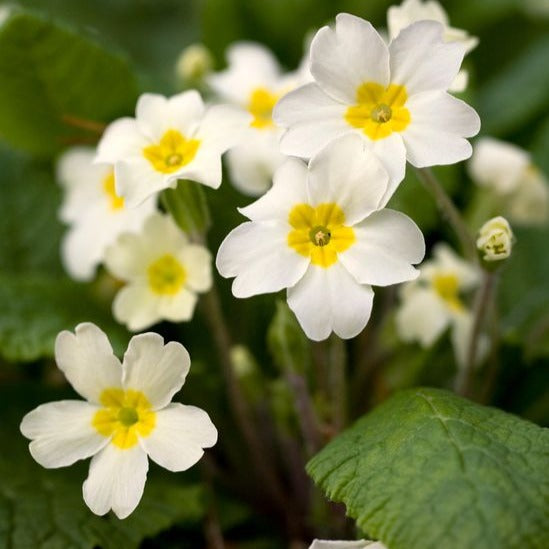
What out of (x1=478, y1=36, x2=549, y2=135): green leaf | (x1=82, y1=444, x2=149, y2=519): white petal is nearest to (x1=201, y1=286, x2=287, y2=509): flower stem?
(x1=82, y1=444, x2=149, y2=519): white petal

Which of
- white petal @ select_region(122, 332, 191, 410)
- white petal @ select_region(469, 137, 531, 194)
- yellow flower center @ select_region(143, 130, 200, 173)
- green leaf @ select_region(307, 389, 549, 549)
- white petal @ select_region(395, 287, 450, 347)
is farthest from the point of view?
white petal @ select_region(469, 137, 531, 194)

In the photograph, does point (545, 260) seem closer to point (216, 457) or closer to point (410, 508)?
point (216, 457)

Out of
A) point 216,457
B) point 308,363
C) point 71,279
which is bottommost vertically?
point 216,457

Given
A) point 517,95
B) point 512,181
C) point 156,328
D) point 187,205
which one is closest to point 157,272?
point 187,205

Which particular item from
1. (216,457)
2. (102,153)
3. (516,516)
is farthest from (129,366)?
(216,457)

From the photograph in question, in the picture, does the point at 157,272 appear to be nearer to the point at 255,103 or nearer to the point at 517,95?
the point at 255,103

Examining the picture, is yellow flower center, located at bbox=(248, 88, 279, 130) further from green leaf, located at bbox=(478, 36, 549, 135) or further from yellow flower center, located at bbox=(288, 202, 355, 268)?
green leaf, located at bbox=(478, 36, 549, 135)

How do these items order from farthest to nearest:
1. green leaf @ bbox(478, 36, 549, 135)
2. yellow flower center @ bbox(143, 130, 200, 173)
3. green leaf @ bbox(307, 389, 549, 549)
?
green leaf @ bbox(478, 36, 549, 135)
yellow flower center @ bbox(143, 130, 200, 173)
green leaf @ bbox(307, 389, 549, 549)

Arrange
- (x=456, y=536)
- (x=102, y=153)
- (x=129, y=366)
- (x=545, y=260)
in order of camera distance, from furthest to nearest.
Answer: (x=545, y=260)
(x=102, y=153)
(x=129, y=366)
(x=456, y=536)
